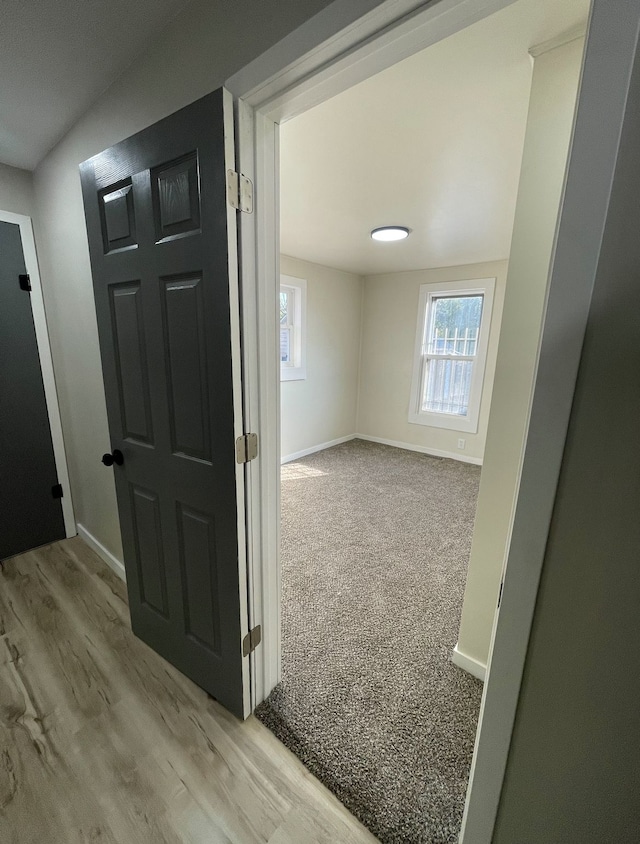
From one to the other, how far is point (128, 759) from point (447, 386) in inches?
169

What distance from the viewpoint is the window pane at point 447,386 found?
14.1 feet

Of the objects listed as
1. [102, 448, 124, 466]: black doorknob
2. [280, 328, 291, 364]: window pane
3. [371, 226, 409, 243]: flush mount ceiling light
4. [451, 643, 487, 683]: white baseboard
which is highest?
[371, 226, 409, 243]: flush mount ceiling light

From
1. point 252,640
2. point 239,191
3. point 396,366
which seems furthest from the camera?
point 396,366

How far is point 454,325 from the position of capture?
4262 mm

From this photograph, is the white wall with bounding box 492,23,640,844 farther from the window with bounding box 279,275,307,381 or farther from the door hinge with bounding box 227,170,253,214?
the window with bounding box 279,275,307,381

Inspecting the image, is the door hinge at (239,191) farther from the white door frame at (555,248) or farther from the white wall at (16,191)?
the white wall at (16,191)

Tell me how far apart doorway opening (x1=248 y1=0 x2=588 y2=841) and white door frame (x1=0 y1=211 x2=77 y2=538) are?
5.08ft

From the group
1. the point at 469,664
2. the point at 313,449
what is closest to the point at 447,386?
the point at 313,449

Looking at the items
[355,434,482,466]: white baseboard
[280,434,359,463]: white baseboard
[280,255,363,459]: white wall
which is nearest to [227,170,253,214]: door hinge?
[280,255,363,459]: white wall

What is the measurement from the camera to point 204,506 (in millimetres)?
1232

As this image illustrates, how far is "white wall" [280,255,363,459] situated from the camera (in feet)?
13.6

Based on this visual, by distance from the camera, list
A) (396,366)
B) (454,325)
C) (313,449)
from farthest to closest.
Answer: (396,366)
(313,449)
(454,325)

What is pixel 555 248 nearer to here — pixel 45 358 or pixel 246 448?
pixel 246 448

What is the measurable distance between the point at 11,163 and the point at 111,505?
198 cm
